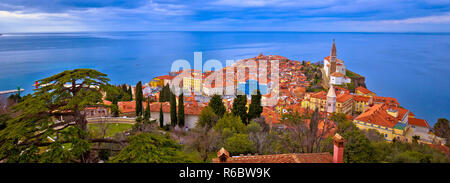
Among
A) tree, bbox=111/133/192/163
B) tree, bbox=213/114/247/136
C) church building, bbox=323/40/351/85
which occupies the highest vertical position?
church building, bbox=323/40/351/85

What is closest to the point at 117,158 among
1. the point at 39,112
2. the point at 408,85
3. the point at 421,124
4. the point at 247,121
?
the point at 39,112

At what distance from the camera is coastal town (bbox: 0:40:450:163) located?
13.4 feet

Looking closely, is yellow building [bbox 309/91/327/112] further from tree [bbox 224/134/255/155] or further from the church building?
tree [bbox 224/134/255/155]

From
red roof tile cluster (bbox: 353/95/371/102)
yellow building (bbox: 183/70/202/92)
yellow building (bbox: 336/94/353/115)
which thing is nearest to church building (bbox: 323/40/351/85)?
red roof tile cluster (bbox: 353/95/371/102)

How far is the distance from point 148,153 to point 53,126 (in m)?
1.54

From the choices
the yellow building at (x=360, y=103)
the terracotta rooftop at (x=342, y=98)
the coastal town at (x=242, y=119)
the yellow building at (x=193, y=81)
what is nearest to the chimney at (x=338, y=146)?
the coastal town at (x=242, y=119)

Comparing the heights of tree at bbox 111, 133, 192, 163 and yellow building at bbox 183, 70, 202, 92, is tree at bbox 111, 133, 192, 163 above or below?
below

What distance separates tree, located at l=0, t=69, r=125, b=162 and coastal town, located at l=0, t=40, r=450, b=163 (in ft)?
0.07

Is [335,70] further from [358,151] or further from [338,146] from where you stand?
[338,146]

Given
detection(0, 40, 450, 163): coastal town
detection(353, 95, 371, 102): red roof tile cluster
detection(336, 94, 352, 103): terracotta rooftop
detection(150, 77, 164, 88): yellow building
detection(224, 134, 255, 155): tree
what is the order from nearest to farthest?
detection(0, 40, 450, 163): coastal town, detection(224, 134, 255, 155): tree, detection(336, 94, 352, 103): terracotta rooftop, detection(353, 95, 371, 102): red roof tile cluster, detection(150, 77, 164, 88): yellow building

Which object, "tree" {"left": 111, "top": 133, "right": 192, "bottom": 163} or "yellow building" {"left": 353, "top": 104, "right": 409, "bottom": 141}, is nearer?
"tree" {"left": 111, "top": 133, "right": 192, "bottom": 163}

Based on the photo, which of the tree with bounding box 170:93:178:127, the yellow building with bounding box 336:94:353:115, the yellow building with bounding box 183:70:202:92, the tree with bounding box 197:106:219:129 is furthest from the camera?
the yellow building with bounding box 183:70:202:92

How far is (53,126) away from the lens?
12.5 feet

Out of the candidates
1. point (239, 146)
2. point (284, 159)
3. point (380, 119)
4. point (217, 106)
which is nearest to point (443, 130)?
point (380, 119)
